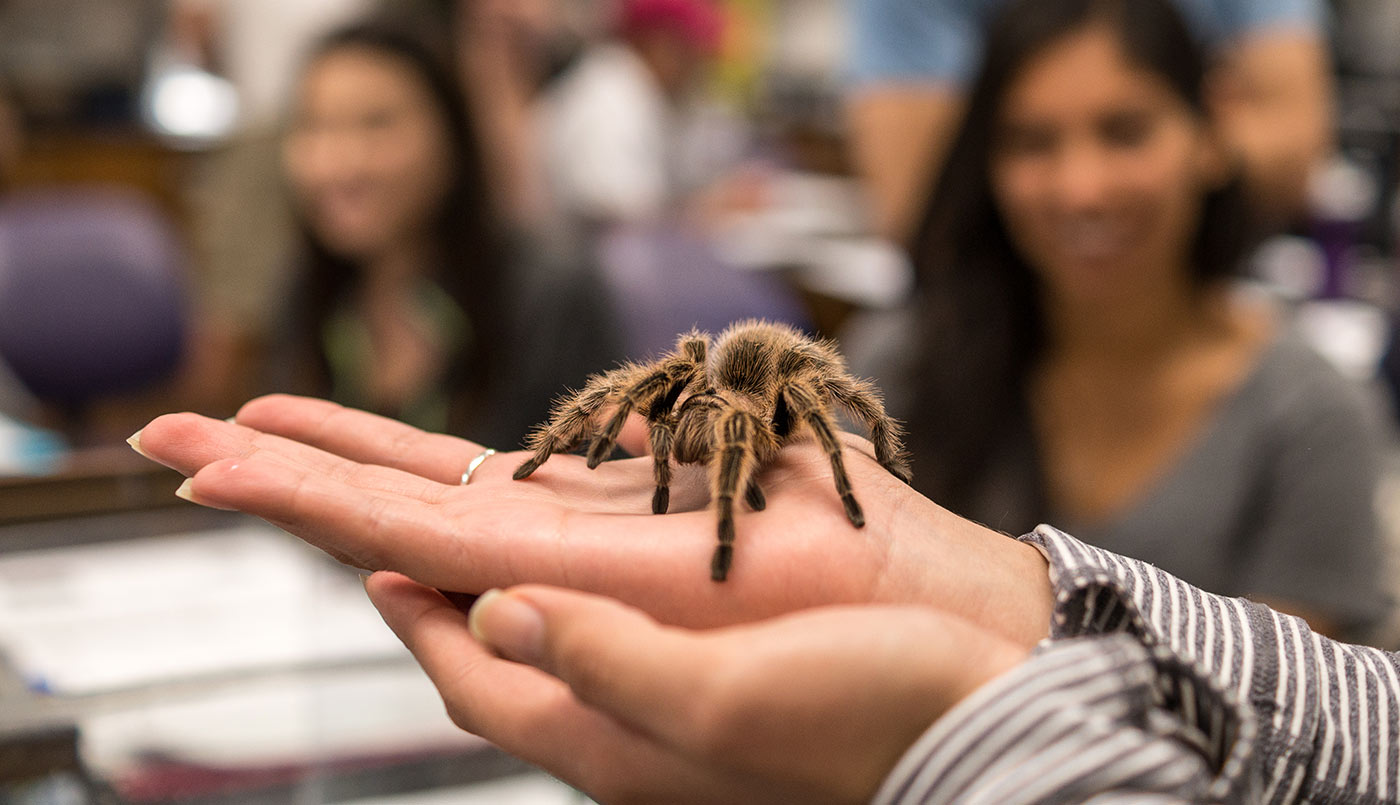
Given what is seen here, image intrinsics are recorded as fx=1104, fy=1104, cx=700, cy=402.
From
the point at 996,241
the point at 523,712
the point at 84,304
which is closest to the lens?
the point at 523,712

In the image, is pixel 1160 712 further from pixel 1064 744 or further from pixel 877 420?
pixel 877 420

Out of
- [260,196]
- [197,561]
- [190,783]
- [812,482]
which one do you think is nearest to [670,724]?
[812,482]

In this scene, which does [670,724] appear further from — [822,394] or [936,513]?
[822,394]

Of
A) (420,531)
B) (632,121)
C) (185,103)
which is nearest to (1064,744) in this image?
(420,531)

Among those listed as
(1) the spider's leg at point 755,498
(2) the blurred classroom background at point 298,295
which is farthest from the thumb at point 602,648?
(2) the blurred classroom background at point 298,295

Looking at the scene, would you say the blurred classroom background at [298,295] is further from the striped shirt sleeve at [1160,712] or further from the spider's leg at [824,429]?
the striped shirt sleeve at [1160,712]

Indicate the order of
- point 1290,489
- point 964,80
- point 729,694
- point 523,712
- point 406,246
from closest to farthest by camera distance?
point 729,694
point 523,712
point 1290,489
point 964,80
point 406,246
